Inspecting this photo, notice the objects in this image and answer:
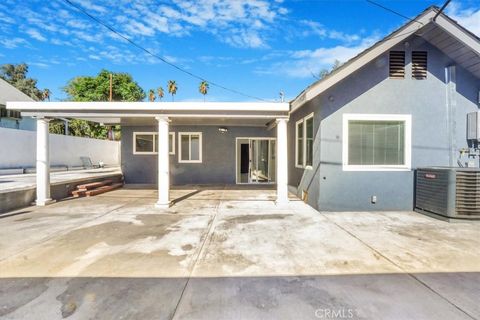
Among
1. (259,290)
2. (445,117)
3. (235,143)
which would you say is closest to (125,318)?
(259,290)

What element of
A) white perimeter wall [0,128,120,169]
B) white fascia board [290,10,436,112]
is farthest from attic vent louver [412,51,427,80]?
white perimeter wall [0,128,120,169]

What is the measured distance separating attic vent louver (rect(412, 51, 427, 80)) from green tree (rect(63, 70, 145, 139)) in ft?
82.1

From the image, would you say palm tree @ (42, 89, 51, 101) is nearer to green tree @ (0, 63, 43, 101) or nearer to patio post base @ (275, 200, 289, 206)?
green tree @ (0, 63, 43, 101)

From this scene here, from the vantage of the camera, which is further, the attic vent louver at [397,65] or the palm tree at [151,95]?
the palm tree at [151,95]

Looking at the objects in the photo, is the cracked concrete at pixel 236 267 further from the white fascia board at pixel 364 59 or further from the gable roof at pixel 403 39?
the gable roof at pixel 403 39

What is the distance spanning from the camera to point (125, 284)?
279cm

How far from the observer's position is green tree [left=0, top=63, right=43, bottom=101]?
112ft

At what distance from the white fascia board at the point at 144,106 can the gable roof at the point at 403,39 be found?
47.0 inches

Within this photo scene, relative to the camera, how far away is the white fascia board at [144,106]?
257 inches

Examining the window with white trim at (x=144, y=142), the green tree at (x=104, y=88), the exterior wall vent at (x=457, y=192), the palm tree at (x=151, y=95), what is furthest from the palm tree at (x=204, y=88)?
the exterior wall vent at (x=457, y=192)

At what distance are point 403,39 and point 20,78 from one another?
49.0 m

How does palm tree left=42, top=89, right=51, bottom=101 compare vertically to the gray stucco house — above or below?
above

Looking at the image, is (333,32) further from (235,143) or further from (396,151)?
(396,151)

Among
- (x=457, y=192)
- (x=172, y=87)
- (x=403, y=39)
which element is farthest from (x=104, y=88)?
(x=457, y=192)
